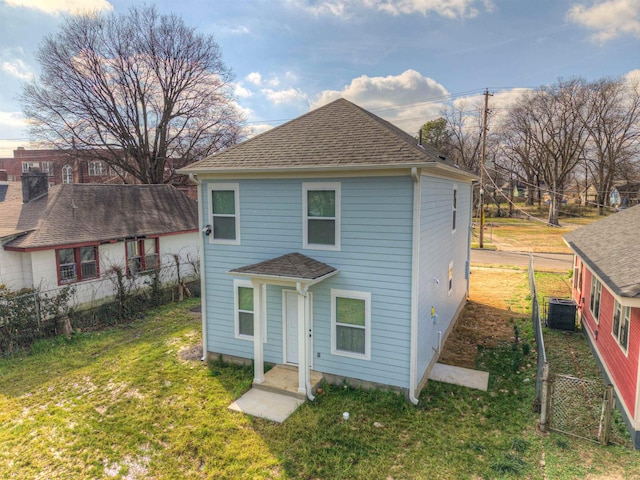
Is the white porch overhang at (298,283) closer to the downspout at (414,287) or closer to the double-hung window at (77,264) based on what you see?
→ the downspout at (414,287)

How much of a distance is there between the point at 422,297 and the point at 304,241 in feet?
9.58

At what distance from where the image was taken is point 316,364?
8.83 m

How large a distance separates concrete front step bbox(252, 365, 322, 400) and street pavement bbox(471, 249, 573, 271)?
18986mm

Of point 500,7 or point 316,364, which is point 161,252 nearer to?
point 316,364

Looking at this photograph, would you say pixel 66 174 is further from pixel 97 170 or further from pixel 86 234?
pixel 86 234

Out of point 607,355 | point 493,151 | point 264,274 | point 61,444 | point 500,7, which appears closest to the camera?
point 61,444

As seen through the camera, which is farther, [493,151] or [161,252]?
[493,151]

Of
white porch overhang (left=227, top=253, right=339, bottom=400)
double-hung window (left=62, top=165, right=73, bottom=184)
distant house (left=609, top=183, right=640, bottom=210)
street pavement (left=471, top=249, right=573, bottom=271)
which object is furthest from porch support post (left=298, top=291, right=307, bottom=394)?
distant house (left=609, top=183, right=640, bottom=210)

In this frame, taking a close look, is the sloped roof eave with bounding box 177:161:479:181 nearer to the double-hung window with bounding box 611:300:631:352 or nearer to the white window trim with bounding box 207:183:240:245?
the white window trim with bounding box 207:183:240:245

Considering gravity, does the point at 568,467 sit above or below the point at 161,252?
below

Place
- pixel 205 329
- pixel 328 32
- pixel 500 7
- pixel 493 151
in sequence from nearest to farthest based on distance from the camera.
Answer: pixel 205 329, pixel 500 7, pixel 328 32, pixel 493 151

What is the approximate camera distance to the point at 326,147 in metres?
Answer: 8.86

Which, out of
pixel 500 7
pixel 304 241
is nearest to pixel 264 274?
pixel 304 241

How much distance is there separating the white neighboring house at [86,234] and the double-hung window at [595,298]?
15.7 m
